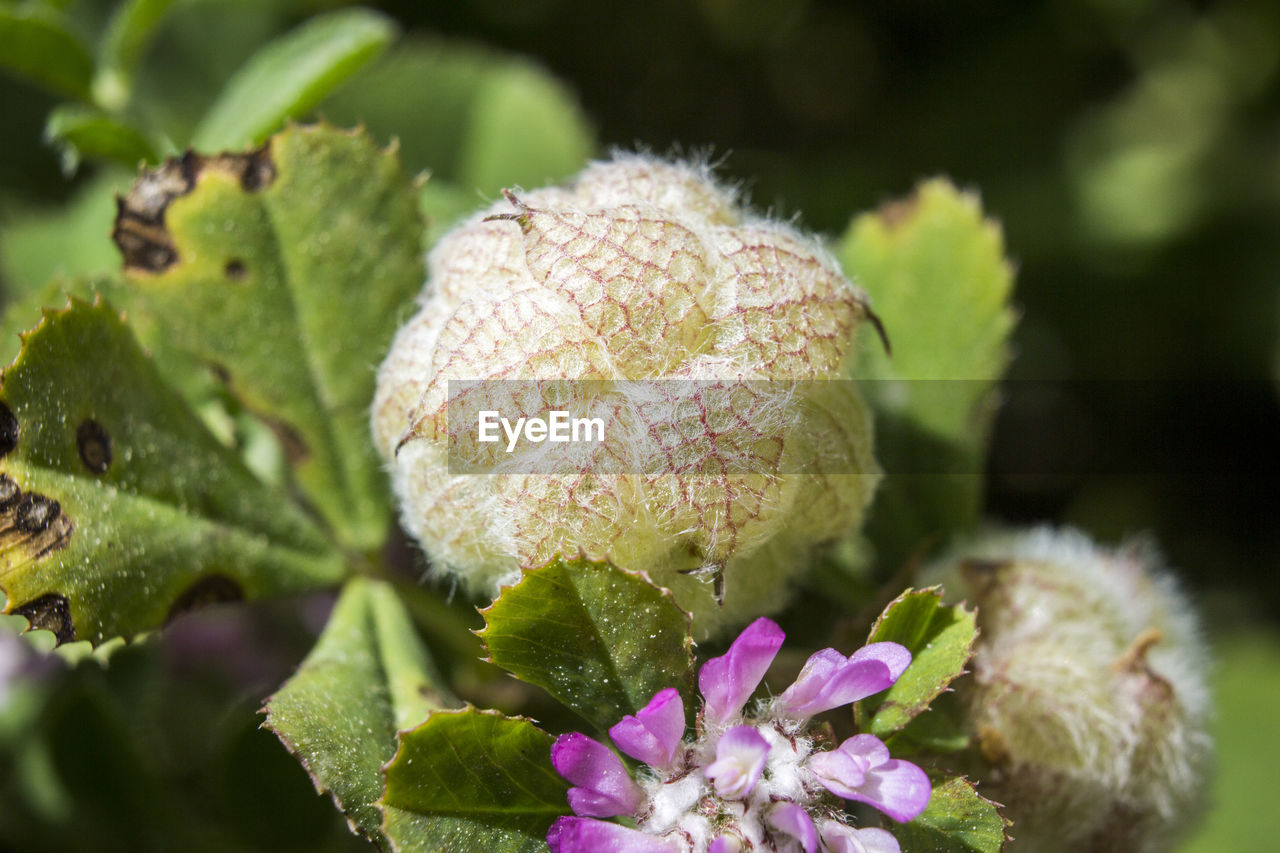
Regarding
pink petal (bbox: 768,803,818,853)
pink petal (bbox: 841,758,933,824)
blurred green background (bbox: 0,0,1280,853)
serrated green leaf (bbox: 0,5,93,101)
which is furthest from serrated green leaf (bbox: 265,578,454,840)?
blurred green background (bbox: 0,0,1280,853)

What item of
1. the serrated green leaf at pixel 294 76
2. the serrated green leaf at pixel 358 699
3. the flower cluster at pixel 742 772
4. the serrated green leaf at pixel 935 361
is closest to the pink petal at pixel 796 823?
the flower cluster at pixel 742 772

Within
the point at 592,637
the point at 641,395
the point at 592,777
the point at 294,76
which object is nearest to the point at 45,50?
the point at 294,76

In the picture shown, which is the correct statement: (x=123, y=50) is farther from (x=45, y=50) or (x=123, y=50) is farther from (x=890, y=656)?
(x=890, y=656)

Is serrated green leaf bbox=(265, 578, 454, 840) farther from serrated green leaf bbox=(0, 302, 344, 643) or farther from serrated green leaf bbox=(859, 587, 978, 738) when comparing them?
serrated green leaf bbox=(859, 587, 978, 738)

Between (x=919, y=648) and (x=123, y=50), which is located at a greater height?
(x=123, y=50)

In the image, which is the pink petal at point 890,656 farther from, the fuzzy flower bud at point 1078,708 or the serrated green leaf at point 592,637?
the fuzzy flower bud at point 1078,708
